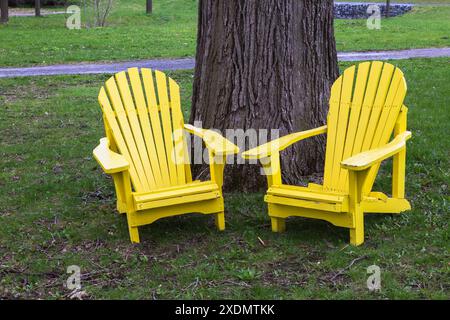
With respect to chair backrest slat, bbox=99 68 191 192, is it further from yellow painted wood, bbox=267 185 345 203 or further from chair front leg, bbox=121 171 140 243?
yellow painted wood, bbox=267 185 345 203

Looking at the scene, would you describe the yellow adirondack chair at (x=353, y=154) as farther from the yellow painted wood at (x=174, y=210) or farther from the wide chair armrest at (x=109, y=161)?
the wide chair armrest at (x=109, y=161)

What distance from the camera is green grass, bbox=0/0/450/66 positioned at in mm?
13914

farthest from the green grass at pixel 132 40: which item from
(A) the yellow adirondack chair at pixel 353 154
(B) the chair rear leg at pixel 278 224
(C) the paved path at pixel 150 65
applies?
(B) the chair rear leg at pixel 278 224

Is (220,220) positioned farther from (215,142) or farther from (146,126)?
(146,126)

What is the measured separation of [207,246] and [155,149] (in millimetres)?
1024

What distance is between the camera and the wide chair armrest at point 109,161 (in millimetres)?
4184

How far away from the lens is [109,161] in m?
4.34

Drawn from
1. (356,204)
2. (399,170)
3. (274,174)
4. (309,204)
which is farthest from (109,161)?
(399,170)

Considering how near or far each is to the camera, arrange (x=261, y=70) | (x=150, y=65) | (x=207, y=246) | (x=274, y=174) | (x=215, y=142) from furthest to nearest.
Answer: (x=150, y=65) → (x=261, y=70) → (x=215, y=142) → (x=274, y=174) → (x=207, y=246)

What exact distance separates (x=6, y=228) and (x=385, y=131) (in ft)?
8.97

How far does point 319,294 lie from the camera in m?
3.66

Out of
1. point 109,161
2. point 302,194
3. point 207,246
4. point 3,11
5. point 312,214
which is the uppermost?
point 3,11

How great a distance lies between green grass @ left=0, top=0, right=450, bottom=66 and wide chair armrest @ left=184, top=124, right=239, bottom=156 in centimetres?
890

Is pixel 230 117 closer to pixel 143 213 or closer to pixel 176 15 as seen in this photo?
pixel 143 213
